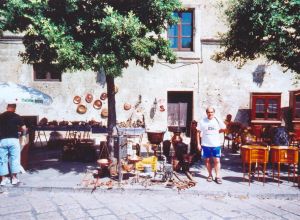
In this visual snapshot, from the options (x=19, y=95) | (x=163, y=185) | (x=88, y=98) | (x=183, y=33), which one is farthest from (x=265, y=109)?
(x=19, y=95)

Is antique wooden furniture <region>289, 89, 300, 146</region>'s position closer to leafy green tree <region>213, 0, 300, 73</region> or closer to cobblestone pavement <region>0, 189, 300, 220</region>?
leafy green tree <region>213, 0, 300, 73</region>

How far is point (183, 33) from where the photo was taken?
16.2m

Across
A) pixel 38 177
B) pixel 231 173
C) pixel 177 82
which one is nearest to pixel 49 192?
pixel 38 177

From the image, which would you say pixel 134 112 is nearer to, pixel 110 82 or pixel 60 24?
pixel 110 82

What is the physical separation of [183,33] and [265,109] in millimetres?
5297

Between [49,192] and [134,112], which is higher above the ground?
[134,112]

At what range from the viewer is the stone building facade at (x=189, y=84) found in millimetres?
15695

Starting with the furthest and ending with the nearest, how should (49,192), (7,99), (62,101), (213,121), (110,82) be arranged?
(62,101) → (110,82) → (7,99) → (213,121) → (49,192)

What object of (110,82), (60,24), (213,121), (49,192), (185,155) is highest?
(60,24)

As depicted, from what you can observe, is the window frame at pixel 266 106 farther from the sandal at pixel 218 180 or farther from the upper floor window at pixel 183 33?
the sandal at pixel 218 180

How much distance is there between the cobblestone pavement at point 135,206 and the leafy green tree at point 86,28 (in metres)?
3.14

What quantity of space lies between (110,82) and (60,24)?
88.9 inches

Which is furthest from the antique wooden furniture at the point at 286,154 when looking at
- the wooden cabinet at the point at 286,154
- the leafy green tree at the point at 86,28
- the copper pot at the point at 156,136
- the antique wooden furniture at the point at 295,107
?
the antique wooden furniture at the point at 295,107

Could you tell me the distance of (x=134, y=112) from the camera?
15906mm
